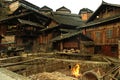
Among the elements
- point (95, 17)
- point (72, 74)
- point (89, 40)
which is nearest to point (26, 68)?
point (72, 74)

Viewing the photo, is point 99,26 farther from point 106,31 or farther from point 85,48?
point 85,48

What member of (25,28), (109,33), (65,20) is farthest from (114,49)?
(25,28)

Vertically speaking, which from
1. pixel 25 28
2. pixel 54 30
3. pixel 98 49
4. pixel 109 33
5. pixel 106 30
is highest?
pixel 25 28

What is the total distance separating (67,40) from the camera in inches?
1083

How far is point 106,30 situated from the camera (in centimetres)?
2327

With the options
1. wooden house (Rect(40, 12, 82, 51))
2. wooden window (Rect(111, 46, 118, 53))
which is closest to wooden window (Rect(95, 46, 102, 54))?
wooden window (Rect(111, 46, 118, 53))

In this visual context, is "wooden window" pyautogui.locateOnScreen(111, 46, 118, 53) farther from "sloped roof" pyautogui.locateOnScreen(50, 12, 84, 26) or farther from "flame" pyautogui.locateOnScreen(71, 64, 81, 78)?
"sloped roof" pyautogui.locateOnScreen(50, 12, 84, 26)

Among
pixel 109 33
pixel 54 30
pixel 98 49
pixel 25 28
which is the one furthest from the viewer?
pixel 25 28

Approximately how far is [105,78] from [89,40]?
13.6 metres

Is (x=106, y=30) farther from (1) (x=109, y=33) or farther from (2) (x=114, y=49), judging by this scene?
(2) (x=114, y=49)

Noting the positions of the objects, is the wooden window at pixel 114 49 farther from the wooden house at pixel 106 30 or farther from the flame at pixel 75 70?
the flame at pixel 75 70

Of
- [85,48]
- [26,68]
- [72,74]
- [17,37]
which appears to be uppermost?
[17,37]

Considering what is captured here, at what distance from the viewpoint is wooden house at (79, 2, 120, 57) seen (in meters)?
21.6

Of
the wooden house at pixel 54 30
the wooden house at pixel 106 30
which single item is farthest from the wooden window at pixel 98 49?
the wooden house at pixel 54 30
